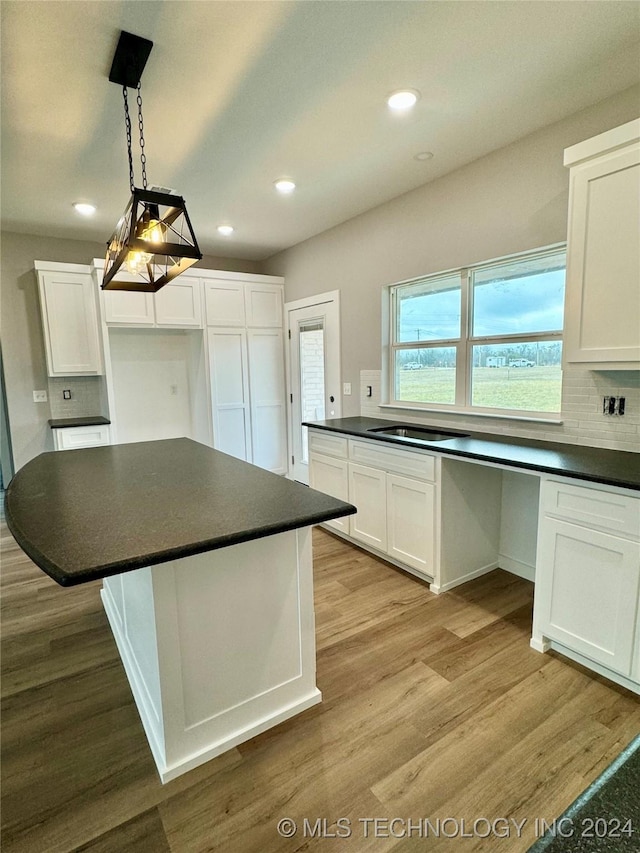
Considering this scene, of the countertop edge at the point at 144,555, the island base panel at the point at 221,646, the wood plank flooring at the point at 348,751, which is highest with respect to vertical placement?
the countertop edge at the point at 144,555

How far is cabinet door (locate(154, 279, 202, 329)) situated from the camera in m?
4.39

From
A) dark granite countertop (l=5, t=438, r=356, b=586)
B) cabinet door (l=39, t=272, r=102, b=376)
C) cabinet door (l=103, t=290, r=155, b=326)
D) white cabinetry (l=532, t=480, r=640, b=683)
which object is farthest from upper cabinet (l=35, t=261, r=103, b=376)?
white cabinetry (l=532, t=480, r=640, b=683)

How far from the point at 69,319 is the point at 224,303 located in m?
1.52

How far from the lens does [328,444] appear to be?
3518 millimetres

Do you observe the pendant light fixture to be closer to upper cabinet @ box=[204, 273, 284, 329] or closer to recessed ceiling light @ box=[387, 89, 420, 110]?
recessed ceiling light @ box=[387, 89, 420, 110]

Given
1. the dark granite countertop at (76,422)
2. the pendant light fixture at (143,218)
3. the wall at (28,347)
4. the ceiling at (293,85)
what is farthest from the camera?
the wall at (28,347)

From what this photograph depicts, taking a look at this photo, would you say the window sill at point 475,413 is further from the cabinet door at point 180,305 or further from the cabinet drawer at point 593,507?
the cabinet door at point 180,305

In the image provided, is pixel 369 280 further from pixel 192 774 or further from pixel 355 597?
pixel 192 774

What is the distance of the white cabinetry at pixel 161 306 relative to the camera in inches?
164

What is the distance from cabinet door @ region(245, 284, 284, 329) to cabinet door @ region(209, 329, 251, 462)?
0.82 feet

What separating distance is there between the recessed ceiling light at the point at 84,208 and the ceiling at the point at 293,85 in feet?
0.42

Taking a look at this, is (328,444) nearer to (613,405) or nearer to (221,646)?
(613,405)

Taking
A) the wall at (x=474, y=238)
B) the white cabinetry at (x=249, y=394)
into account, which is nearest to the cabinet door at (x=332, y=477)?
the wall at (x=474, y=238)

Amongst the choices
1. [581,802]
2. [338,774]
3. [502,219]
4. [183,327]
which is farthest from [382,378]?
[581,802]
